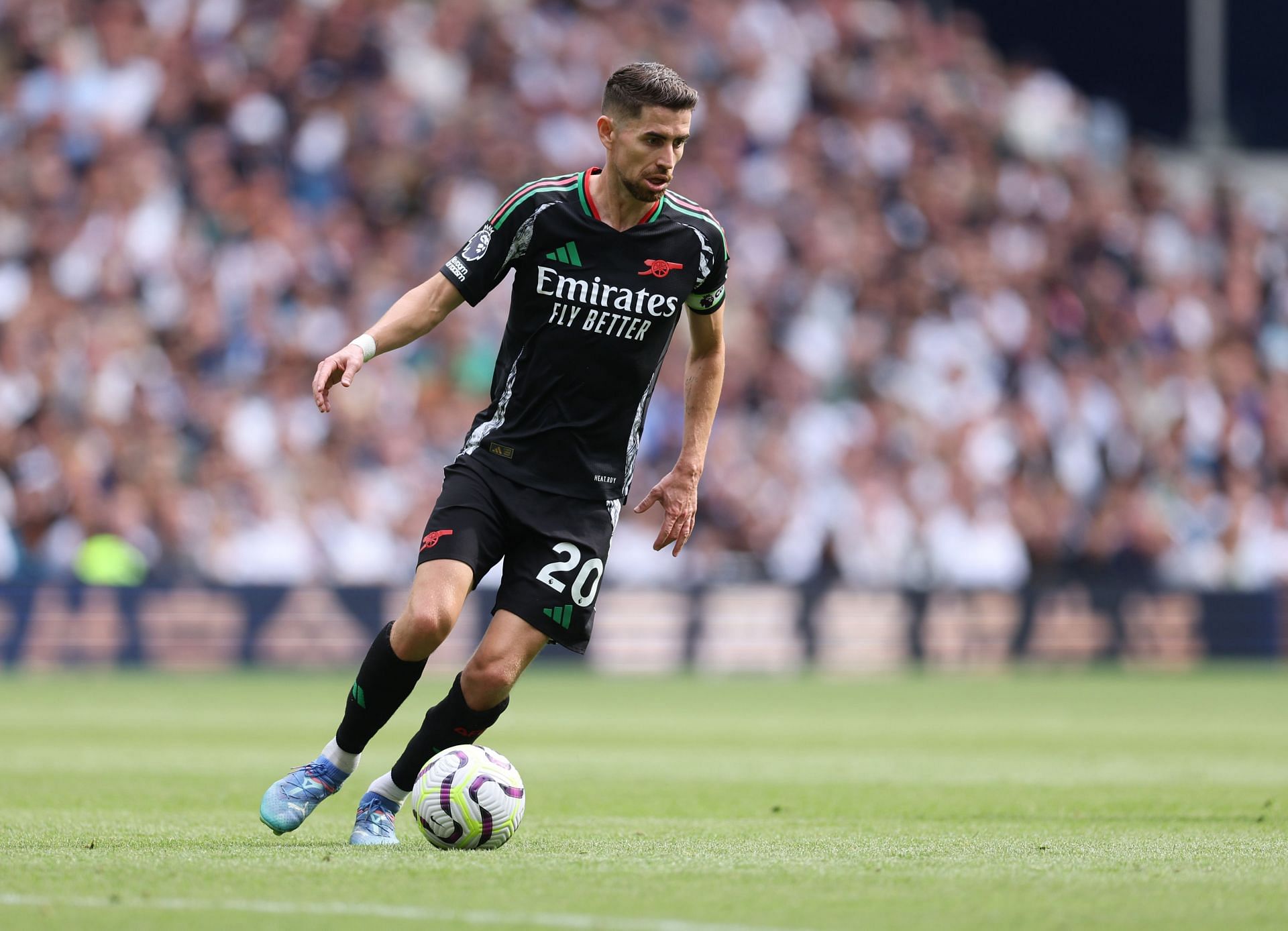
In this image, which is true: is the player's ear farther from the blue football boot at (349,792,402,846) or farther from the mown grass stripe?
the mown grass stripe

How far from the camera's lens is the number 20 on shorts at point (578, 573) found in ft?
22.4

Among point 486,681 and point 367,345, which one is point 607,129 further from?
point 486,681

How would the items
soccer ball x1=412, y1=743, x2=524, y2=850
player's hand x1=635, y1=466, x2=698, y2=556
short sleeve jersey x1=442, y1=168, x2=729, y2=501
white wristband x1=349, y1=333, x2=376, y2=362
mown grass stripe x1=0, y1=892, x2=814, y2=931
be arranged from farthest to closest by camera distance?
player's hand x1=635, y1=466, x2=698, y2=556
short sleeve jersey x1=442, y1=168, x2=729, y2=501
soccer ball x1=412, y1=743, x2=524, y2=850
white wristband x1=349, y1=333, x2=376, y2=362
mown grass stripe x1=0, y1=892, x2=814, y2=931

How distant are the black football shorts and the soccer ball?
519 mm

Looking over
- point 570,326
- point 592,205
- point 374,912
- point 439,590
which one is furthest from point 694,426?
point 374,912

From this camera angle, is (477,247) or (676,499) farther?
(676,499)

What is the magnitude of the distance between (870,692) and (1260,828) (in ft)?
33.0

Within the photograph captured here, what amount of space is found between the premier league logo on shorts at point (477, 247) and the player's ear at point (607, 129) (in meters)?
0.51

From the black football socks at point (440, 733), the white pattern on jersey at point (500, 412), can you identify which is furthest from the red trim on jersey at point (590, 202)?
the black football socks at point (440, 733)

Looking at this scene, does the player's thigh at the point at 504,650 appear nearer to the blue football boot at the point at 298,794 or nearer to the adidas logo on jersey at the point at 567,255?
the blue football boot at the point at 298,794

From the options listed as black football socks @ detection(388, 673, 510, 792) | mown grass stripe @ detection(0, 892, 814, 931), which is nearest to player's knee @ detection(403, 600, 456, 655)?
black football socks @ detection(388, 673, 510, 792)

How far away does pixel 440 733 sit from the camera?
22.4ft

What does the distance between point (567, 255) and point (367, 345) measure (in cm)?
84

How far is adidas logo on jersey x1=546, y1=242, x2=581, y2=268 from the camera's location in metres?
6.92
